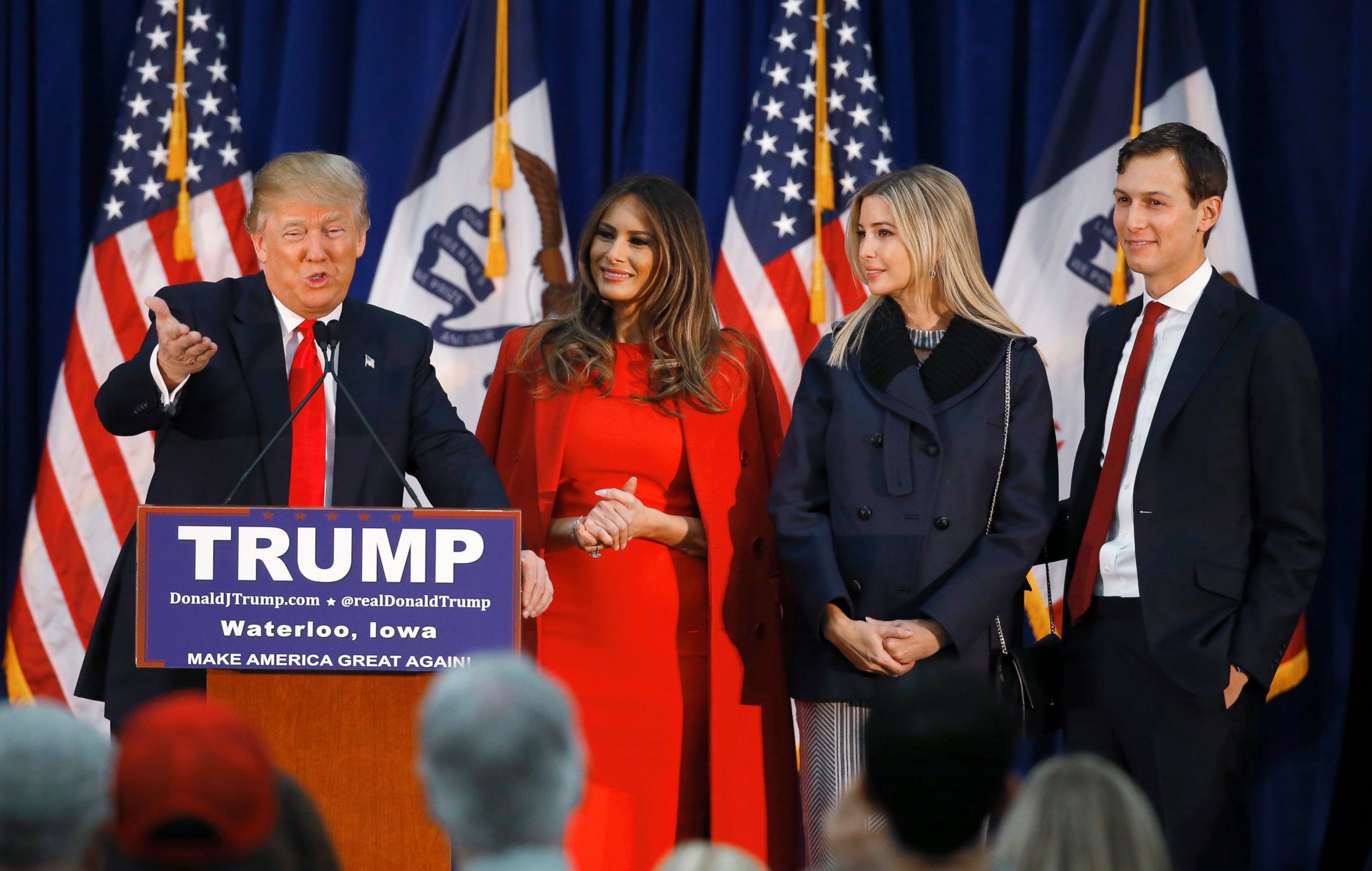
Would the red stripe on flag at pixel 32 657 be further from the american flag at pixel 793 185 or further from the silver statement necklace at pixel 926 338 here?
the silver statement necklace at pixel 926 338

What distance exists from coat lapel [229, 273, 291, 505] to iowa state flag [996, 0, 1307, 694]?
95.1 inches

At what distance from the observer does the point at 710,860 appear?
3.98ft

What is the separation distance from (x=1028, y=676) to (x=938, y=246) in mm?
890

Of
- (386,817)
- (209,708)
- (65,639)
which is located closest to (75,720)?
(209,708)

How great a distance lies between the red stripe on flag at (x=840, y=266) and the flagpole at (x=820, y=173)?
0.02 meters

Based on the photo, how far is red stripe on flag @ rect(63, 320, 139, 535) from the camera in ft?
14.8

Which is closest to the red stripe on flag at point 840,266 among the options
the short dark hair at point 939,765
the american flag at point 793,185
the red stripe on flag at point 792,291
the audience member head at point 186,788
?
the american flag at point 793,185

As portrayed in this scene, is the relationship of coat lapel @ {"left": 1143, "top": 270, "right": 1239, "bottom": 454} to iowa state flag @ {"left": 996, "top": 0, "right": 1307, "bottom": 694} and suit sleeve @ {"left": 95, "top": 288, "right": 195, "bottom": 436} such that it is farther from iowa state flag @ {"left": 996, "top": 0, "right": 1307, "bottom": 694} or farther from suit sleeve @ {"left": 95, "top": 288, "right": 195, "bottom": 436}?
suit sleeve @ {"left": 95, "top": 288, "right": 195, "bottom": 436}

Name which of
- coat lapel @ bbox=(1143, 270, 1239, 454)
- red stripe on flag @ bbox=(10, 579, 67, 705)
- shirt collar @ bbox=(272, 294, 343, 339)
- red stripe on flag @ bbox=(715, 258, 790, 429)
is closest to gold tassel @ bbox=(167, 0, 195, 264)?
red stripe on flag @ bbox=(10, 579, 67, 705)

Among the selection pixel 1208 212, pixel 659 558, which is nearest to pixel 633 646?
pixel 659 558

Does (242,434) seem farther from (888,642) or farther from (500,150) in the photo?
(500,150)

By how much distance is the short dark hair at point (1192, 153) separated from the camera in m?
3.08

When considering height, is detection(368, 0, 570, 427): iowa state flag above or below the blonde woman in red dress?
above

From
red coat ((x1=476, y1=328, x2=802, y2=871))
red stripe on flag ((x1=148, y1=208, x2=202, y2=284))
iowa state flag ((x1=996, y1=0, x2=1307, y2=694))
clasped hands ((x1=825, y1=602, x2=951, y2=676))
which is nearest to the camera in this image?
clasped hands ((x1=825, y1=602, x2=951, y2=676))
